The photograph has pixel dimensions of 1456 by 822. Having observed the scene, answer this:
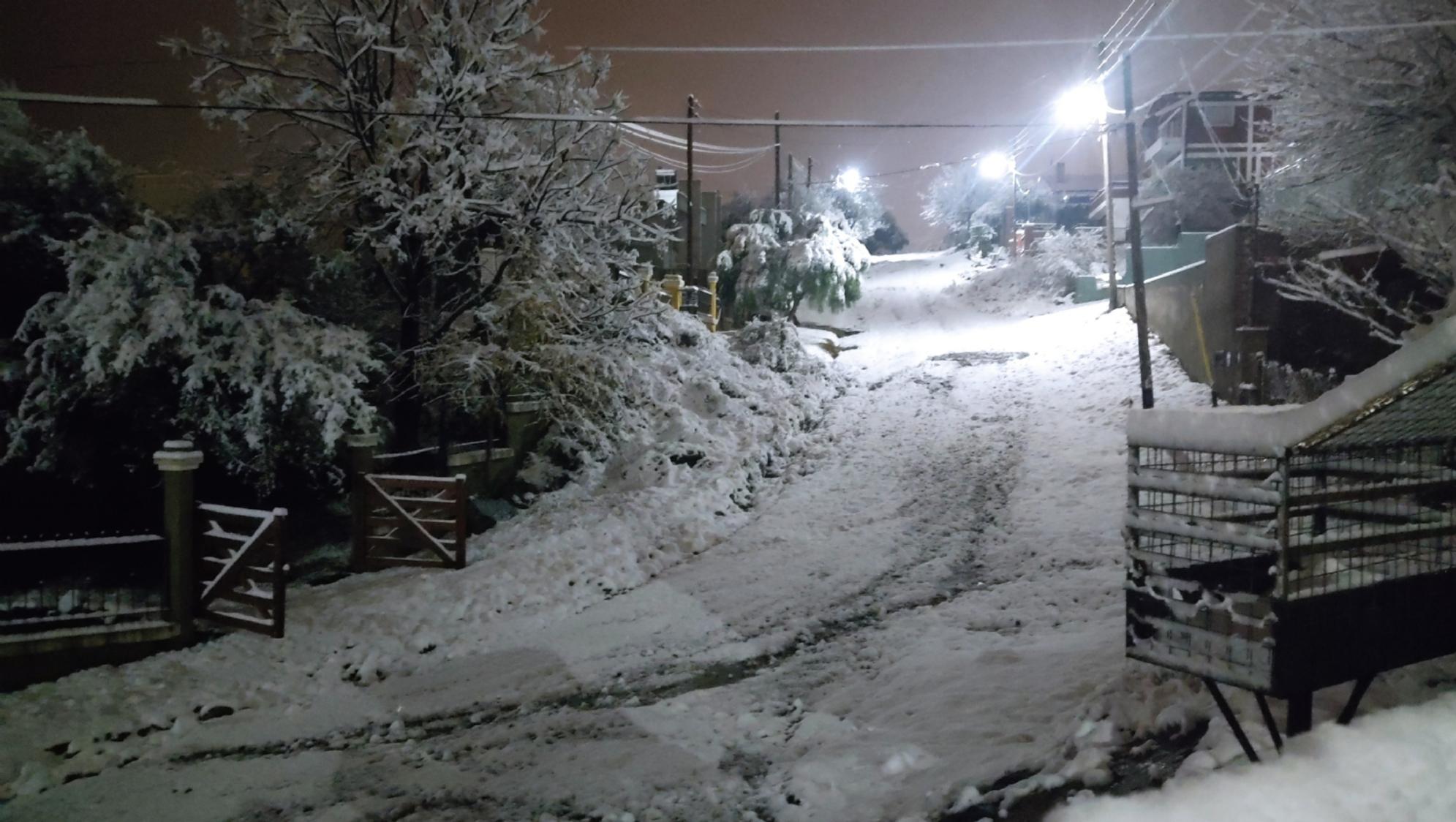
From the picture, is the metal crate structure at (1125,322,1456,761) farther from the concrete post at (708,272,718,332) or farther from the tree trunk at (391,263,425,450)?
the concrete post at (708,272,718,332)

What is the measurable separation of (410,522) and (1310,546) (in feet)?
32.1

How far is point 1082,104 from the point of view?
18.3 meters

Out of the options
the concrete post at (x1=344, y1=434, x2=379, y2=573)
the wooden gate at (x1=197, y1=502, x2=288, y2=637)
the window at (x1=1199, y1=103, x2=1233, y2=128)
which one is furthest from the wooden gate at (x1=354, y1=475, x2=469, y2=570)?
the window at (x1=1199, y1=103, x2=1233, y2=128)

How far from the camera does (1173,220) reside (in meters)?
28.3

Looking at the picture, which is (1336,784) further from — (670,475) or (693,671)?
(670,475)

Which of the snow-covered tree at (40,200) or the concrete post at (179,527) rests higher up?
the snow-covered tree at (40,200)

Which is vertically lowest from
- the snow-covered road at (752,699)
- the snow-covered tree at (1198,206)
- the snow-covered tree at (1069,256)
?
the snow-covered road at (752,699)

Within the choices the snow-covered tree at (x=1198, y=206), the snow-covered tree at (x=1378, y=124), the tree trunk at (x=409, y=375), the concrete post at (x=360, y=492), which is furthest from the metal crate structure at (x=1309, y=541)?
the snow-covered tree at (x=1198, y=206)

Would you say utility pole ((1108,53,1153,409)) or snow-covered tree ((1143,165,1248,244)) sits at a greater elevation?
snow-covered tree ((1143,165,1248,244))

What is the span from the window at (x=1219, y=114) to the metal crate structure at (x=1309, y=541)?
116ft

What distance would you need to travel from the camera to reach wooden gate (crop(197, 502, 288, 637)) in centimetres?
877

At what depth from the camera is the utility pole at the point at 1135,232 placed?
1273cm

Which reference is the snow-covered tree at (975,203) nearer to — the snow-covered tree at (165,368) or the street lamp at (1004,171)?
the street lamp at (1004,171)

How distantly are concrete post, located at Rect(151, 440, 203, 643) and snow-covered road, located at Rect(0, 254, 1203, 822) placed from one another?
0.81m
